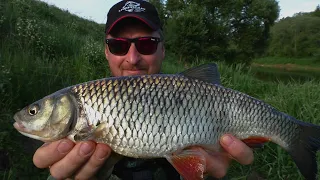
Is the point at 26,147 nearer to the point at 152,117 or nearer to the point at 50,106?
the point at 50,106

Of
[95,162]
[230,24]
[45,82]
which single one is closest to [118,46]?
[95,162]

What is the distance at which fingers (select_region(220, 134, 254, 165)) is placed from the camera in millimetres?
1305

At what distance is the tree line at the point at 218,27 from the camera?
50.6ft

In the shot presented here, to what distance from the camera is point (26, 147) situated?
7.56ft

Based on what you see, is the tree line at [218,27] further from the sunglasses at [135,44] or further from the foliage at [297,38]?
the foliage at [297,38]

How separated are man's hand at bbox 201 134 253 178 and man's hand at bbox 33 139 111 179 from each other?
455mm

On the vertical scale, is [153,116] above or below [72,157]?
above

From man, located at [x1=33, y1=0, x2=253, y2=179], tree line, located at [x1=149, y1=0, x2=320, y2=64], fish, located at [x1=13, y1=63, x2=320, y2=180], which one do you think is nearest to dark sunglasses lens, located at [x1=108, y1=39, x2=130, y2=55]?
man, located at [x1=33, y1=0, x2=253, y2=179]

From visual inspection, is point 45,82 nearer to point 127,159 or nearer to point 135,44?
point 135,44

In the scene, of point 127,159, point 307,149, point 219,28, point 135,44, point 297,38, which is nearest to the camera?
point 307,149

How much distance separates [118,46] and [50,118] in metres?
0.71

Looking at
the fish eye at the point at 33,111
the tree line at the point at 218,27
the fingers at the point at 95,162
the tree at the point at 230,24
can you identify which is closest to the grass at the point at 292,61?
the tree line at the point at 218,27

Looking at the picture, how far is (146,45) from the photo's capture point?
1.81 metres

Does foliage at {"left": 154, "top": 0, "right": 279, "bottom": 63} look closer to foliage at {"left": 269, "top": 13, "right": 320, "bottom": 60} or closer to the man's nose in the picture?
the man's nose
